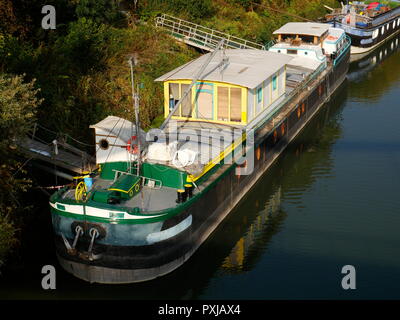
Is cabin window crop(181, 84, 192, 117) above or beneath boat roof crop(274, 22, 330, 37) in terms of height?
beneath

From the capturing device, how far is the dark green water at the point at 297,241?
21.1 meters

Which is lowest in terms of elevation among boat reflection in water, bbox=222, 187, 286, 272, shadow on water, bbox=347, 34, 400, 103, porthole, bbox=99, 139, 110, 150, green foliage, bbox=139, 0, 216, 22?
boat reflection in water, bbox=222, 187, 286, 272

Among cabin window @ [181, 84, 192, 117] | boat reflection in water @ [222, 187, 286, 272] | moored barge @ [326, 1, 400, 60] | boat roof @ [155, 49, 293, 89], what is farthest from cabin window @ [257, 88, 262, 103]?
moored barge @ [326, 1, 400, 60]

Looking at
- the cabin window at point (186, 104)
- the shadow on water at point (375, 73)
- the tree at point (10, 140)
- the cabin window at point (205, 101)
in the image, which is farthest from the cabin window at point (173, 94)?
the shadow on water at point (375, 73)

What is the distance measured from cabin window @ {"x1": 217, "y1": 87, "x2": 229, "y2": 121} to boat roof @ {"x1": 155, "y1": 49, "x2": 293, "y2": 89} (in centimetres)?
57

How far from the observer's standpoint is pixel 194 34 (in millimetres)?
44875

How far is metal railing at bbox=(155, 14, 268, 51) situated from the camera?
4472 cm

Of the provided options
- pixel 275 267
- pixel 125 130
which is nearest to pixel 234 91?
pixel 125 130

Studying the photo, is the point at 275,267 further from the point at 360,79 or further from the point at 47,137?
the point at 360,79

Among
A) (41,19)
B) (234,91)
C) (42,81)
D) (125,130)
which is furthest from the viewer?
(41,19)

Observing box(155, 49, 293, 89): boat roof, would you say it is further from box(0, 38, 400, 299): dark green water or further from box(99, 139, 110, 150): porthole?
box(99, 139, 110, 150): porthole

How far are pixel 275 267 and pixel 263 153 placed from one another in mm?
8669
